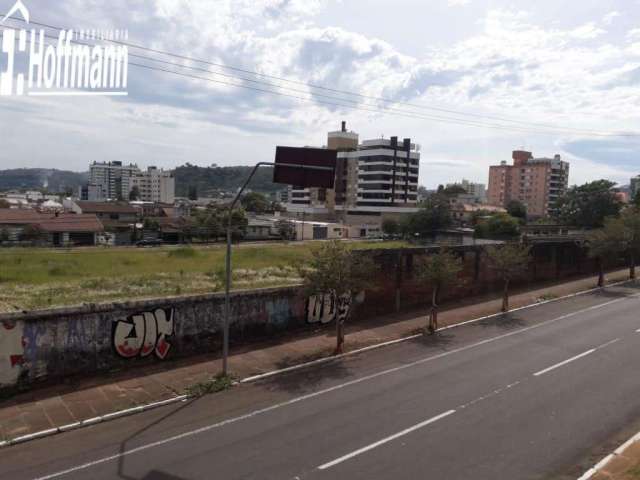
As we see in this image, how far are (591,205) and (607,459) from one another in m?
81.1

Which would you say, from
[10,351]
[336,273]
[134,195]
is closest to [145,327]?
[10,351]

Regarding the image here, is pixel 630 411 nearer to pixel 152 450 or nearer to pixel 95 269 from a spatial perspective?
pixel 152 450

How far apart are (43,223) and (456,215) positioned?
83.4 m

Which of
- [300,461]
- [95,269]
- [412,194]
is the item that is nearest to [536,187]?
[412,194]

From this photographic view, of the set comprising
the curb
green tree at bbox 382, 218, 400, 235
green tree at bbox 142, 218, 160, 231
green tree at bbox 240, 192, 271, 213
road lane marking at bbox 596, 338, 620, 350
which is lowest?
the curb

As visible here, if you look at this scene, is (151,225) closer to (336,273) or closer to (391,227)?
(391,227)

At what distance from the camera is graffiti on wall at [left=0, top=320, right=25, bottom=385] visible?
1347 centimetres

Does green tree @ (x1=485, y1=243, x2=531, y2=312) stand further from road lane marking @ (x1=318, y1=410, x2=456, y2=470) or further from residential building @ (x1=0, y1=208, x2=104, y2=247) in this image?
residential building @ (x1=0, y1=208, x2=104, y2=247)

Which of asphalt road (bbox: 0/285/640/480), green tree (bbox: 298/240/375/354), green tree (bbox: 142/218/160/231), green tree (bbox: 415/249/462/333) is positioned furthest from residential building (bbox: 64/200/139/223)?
asphalt road (bbox: 0/285/640/480)

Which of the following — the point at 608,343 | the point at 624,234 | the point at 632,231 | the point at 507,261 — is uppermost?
the point at 632,231

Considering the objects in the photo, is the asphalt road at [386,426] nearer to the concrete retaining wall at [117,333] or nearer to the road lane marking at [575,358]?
the road lane marking at [575,358]

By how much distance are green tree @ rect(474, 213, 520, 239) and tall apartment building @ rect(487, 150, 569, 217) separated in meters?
70.3

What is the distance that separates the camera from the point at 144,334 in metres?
16.2

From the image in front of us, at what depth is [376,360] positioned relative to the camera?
687 inches
